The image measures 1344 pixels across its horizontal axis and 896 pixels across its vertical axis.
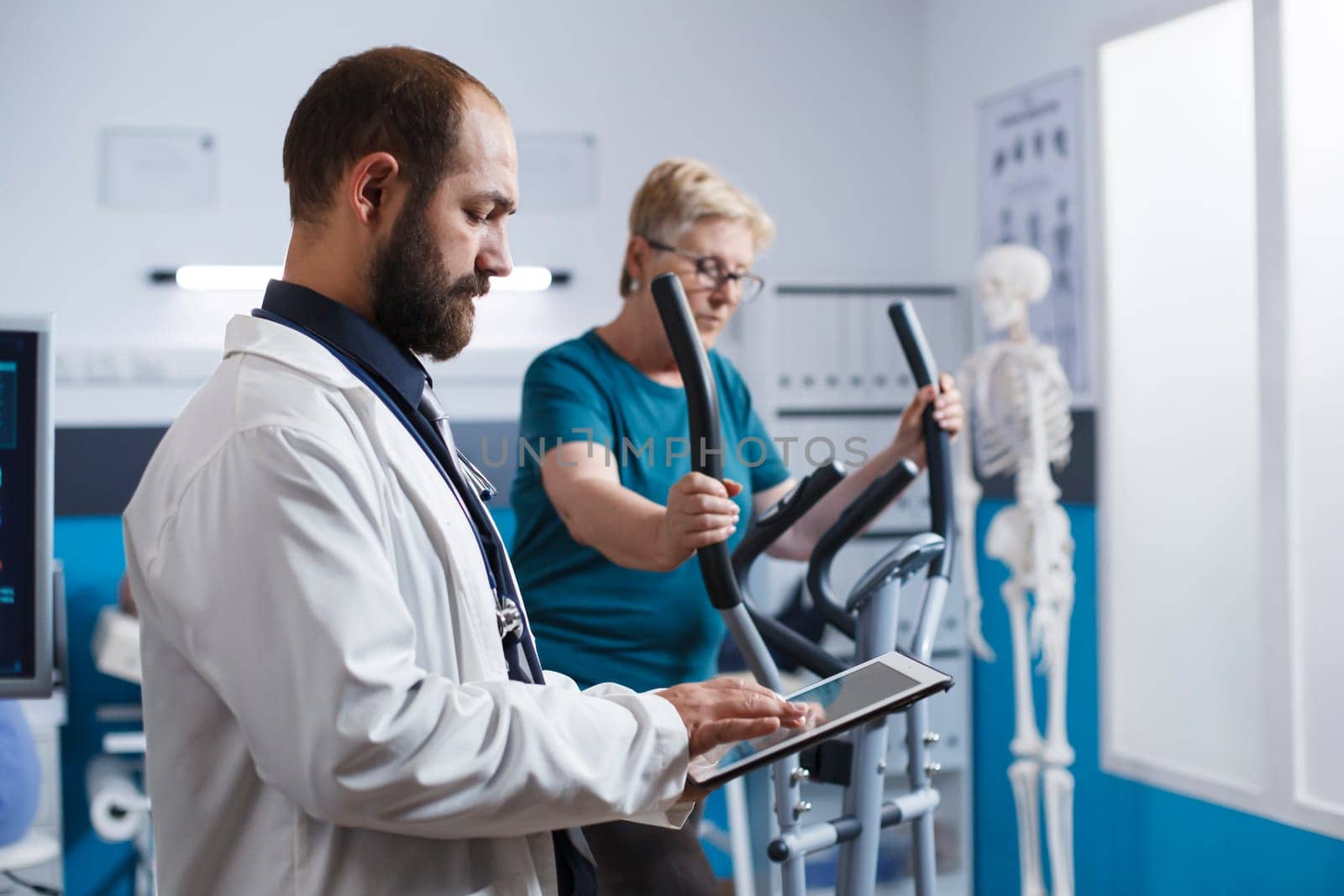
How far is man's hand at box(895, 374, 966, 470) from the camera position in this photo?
1.93 m

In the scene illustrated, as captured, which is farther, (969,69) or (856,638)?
(969,69)

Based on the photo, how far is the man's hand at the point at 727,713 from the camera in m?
1.03

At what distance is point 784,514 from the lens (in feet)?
6.03

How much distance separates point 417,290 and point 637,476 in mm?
822

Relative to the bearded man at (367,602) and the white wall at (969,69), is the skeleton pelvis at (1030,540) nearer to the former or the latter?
the white wall at (969,69)

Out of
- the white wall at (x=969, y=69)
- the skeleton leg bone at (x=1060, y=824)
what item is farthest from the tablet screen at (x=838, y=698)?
the white wall at (x=969, y=69)

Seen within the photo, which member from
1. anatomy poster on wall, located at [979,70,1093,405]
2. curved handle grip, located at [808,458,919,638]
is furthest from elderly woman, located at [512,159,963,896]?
anatomy poster on wall, located at [979,70,1093,405]

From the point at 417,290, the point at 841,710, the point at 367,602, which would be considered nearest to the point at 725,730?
the point at 841,710

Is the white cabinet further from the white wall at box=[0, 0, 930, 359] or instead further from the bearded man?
the bearded man

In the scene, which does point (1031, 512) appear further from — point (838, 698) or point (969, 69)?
point (838, 698)

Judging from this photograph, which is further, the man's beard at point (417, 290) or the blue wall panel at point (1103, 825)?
the blue wall panel at point (1103, 825)

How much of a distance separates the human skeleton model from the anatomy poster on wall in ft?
0.69

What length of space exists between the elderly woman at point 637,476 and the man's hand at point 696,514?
2cm

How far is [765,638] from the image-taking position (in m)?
1.90
